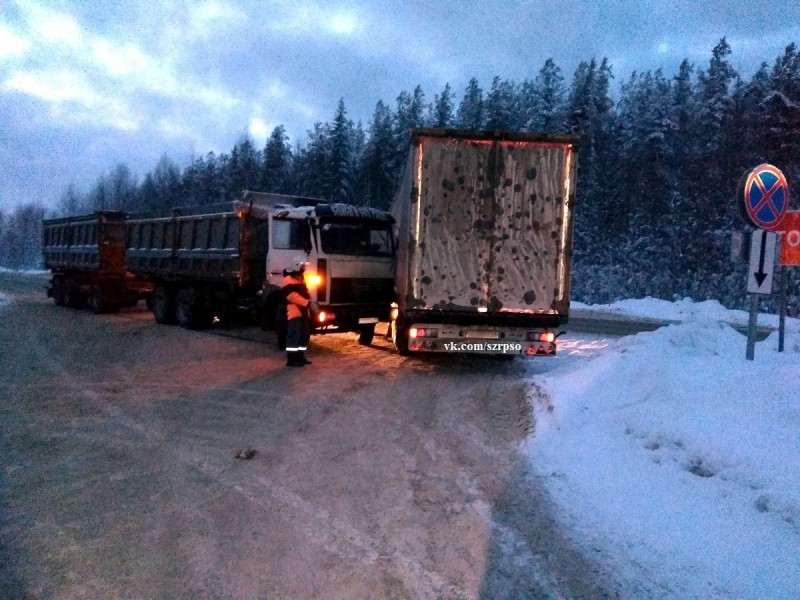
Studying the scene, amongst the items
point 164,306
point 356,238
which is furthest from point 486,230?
point 164,306

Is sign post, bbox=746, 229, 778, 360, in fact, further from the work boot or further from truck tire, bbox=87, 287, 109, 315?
truck tire, bbox=87, 287, 109, 315

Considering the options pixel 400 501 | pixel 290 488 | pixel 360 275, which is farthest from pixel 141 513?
pixel 360 275

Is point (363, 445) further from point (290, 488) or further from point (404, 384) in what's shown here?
point (404, 384)

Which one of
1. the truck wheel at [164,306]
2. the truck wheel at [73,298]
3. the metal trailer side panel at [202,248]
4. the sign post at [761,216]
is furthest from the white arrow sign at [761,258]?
the truck wheel at [73,298]

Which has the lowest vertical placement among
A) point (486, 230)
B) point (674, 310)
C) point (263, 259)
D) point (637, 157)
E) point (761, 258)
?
point (674, 310)

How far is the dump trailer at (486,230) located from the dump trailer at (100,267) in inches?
520

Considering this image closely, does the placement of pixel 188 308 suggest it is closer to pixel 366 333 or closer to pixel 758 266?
pixel 366 333

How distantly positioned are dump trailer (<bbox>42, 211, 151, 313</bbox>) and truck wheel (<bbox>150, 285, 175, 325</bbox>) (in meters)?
2.02

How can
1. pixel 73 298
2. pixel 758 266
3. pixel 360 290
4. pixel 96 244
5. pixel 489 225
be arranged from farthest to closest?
1. pixel 73 298
2. pixel 96 244
3. pixel 360 290
4. pixel 489 225
5. pixel 758 266

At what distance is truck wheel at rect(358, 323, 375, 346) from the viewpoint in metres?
13.2

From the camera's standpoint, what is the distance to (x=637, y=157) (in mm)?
48781

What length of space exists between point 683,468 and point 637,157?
154ft

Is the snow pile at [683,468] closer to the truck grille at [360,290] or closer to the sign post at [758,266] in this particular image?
the sign post at [758,266]

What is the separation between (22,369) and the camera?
11250mm
